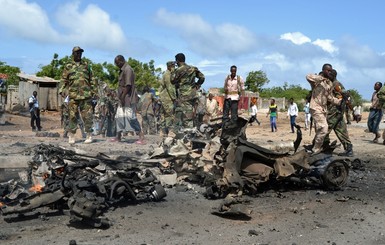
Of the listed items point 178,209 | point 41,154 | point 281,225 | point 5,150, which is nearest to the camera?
point 281,225

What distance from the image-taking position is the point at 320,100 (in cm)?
940

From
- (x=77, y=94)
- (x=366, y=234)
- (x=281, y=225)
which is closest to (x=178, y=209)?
(x=281, y=225)

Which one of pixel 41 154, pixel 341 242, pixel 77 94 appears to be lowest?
pixel 341 242

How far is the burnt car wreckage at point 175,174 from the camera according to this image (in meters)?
5.13

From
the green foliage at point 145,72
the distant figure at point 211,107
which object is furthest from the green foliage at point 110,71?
the distant figure at point 211,107

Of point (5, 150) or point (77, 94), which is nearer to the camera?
point (5, 150)

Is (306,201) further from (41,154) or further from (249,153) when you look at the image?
(41,154)

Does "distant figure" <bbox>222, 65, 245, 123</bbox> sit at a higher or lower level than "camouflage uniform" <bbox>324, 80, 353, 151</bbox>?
higher

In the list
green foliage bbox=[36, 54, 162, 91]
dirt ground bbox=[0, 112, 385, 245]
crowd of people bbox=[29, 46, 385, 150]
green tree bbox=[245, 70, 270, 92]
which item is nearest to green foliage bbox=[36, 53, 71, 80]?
green foliage bbox=[36, 54, 162, 91]

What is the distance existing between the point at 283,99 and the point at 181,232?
40328 millimetres

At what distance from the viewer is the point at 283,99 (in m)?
44.3

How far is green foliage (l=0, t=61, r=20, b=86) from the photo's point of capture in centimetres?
3731

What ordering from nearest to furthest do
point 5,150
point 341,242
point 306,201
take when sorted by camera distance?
point 341,242, point 306,201, point 5,150

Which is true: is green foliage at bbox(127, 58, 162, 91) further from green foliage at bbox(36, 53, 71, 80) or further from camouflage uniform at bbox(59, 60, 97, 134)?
camouflage uniform at bbox(59, 60, 97, 134)
